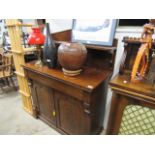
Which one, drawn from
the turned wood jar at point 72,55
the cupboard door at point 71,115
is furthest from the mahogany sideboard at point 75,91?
the turned wood jar at point 72,55

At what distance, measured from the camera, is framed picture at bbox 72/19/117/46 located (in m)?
1.15

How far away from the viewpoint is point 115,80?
863mm

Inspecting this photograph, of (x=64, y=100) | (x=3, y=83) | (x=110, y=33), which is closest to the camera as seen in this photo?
(x=110, y=33)

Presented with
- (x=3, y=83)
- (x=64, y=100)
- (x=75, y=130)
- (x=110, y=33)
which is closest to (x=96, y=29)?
(x=110, y=33)

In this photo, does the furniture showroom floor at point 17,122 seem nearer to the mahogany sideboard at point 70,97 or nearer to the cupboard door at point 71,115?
the mahogany sideboard at point 70,97

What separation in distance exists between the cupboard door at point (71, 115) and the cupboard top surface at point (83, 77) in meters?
0.21

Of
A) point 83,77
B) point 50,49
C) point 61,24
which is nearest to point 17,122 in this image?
point 50,49

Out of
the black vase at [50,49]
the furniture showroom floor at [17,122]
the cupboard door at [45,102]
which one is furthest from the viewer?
the furniture showroom floor at [17,122]

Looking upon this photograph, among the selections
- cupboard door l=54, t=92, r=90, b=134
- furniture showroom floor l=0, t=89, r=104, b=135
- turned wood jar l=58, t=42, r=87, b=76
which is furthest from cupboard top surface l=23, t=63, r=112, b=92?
furniture showroom floor l=0, t=89, r=104, b=135

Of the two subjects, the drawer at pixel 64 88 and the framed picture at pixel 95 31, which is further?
the framed picture at pixel 95 31

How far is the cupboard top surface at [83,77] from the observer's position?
1.00 meters
